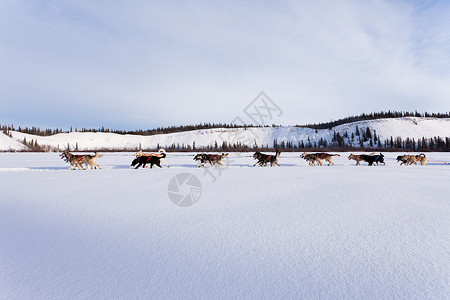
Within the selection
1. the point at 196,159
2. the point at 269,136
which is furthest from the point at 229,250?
the point at 269,136

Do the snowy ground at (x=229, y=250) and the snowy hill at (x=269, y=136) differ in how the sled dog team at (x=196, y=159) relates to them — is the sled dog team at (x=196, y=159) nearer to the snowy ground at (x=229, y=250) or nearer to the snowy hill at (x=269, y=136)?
the snowy ground at (x=229, y=250)

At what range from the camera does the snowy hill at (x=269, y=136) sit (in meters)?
71.1

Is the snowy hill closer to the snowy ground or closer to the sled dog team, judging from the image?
the sled dog team

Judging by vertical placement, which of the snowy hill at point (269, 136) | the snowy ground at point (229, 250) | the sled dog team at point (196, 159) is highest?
the snowy hill at point (269, 136)

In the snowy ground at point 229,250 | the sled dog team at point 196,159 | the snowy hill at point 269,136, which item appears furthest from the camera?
the snowy hill at point 269,136

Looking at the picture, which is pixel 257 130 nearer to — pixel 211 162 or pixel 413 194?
pixel 211 162

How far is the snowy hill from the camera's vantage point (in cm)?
7109

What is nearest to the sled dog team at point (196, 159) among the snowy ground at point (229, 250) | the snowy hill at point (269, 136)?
the snowy ground at point (229, 250)

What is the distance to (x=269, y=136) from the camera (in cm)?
9081

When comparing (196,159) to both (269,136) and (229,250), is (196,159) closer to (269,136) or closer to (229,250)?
(229,250)

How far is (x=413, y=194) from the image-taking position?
14.4 feet

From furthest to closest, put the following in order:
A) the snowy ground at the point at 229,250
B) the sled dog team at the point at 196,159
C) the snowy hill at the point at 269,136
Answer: the snowy hill at the point at 269,136 → the sled dog team at the point at 196,159 → the snowy ground at the point at 229,250

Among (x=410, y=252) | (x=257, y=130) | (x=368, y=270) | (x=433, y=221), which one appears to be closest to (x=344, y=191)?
(x=433, y=221)

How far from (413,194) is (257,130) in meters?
94.7
